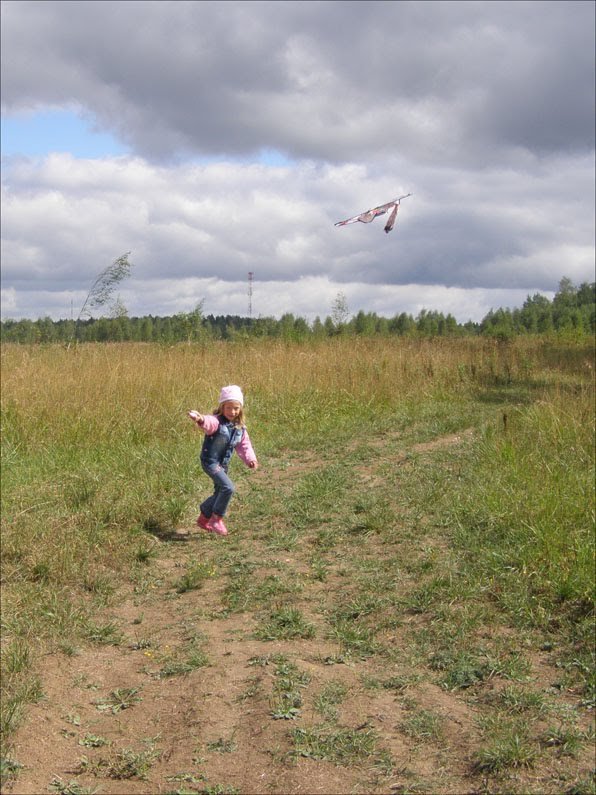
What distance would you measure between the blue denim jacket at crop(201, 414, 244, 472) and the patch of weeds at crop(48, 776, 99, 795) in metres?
3.25

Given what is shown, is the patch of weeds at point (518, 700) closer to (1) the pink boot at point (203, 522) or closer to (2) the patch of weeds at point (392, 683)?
(2) the patch of weeds at point (392, 683)

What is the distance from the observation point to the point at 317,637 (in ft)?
14.2

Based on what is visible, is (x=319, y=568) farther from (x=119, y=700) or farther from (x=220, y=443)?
(x=119, y=700)

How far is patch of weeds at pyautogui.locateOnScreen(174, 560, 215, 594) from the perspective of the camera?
5168mm

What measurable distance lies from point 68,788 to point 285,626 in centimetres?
163

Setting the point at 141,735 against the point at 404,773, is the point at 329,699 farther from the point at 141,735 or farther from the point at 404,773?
the point at 141,735

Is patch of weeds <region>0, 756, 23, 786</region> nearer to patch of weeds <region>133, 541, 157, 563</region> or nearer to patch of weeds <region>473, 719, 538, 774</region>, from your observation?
patch of weeds <region>473, 719, 538, 774</region>

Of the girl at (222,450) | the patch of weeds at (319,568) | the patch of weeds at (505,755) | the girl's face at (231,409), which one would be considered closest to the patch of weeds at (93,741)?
the patch of weeds at (505,755)

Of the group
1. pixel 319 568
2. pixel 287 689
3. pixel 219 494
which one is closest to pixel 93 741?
pixel 287 689

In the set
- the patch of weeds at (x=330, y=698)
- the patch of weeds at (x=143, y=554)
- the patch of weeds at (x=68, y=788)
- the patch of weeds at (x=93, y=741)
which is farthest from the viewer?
the patch of weeds at (x=143, y=554)

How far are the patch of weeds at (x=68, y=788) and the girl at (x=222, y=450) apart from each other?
3138 mm

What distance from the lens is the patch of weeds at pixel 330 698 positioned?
11.4ft

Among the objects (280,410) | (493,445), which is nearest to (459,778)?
(493,445)

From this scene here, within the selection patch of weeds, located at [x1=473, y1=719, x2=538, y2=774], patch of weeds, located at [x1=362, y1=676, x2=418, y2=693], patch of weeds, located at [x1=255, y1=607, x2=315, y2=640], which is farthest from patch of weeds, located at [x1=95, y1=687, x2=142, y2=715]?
patch of weeds, located at [x1=473, y1=719, x2=538, y2=774]
